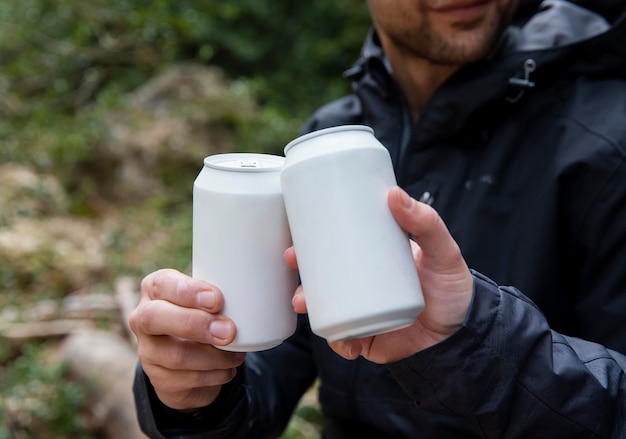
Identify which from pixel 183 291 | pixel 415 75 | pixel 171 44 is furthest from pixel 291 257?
pixel 171 44

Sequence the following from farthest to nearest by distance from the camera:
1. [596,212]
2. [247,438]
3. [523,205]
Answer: [247,438] → [523,205] → [596,212]

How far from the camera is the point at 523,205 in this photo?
53.0 inches

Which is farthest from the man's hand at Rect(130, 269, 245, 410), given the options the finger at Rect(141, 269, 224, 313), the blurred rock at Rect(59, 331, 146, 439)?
the blurred rock at Rect(59, 331, 146, 439)

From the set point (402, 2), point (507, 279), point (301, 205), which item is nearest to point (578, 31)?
point (402, 2)

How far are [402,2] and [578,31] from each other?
396mm

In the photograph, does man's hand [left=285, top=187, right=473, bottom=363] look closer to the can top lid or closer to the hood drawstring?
the can top lid

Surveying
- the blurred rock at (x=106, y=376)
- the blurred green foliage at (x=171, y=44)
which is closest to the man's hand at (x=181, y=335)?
the blurred rock at (x=106, y=376)

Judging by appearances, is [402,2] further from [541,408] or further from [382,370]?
[541,408]

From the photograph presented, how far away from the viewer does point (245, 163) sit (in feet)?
3.07

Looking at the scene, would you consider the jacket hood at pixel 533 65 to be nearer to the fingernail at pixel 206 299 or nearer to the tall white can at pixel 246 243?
the tall white can at pixel 246 243

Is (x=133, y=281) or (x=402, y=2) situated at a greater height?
(x=402, y=2)

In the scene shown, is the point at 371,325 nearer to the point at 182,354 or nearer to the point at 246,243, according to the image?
the point at 246,243

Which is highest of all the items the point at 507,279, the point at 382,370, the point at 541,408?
the point at 541,408

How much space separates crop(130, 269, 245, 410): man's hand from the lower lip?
2.84 feet
